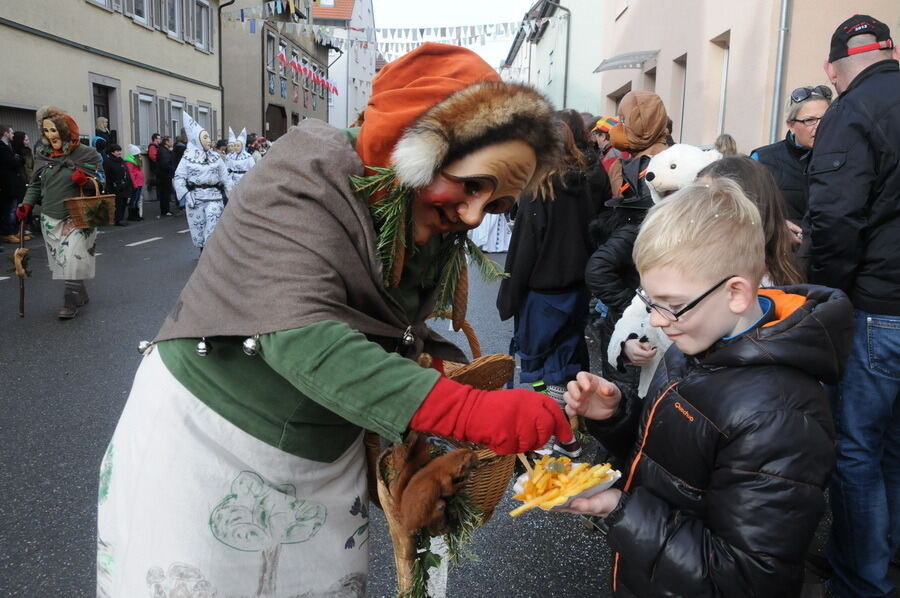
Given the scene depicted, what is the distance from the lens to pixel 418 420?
1.29 m

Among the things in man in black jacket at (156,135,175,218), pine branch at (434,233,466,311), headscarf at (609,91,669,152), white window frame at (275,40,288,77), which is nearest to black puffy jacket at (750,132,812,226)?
headscarf at (609,91,669,152)

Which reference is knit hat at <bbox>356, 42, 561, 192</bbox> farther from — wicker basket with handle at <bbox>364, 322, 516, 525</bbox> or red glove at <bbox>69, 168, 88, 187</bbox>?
red glove at <bbox>69, 168, 88, 187</bbox>

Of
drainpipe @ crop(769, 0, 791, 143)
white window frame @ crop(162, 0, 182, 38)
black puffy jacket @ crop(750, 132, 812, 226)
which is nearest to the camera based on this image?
black puffy jacket @ crop(750, 132, 812, 226)

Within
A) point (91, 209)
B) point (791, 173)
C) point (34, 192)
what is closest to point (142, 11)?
point (34, 192)

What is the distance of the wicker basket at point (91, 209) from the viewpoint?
6430mm

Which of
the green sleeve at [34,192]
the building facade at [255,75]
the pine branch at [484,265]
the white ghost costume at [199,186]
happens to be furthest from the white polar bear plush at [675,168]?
the building facade at [255,75]

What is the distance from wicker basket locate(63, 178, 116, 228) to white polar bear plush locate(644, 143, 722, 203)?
5.07m

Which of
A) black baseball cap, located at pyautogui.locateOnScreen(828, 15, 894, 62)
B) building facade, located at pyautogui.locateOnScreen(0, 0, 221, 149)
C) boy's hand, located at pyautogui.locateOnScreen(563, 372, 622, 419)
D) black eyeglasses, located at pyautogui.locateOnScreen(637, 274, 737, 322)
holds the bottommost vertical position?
boy's hand, located at pyautogui.locateOnScreen(563, 372, 622, 419)

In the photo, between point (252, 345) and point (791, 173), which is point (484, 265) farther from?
point (791, 173)

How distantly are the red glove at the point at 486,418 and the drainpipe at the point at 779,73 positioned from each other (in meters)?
6.73

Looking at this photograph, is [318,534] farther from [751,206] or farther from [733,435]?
[751,206]

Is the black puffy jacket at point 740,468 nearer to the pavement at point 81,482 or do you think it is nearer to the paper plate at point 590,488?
the paper plate at point 590,488

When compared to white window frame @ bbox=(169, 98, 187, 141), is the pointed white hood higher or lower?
lower

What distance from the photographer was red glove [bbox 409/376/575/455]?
129cm
